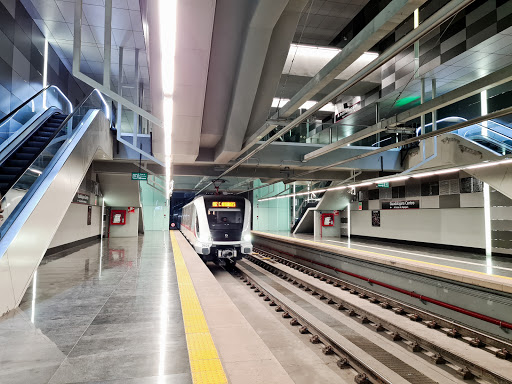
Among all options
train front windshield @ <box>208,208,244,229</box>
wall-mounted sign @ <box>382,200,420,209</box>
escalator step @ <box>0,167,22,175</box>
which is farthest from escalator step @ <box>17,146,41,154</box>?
wall-mounted sign @ <box>382,200,420,209</box>

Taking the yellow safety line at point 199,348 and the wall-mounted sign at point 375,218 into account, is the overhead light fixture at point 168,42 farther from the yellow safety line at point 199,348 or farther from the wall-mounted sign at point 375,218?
the wall-mounted sign at point 375,218

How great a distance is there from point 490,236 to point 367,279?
3778 mm

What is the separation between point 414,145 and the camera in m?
11.1

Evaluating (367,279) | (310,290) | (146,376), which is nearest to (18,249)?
(146,376)

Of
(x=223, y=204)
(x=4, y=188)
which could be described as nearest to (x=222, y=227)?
(x=223, y=204)

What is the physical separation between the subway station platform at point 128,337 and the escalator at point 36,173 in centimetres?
58

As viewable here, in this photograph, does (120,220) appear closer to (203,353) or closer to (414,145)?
(414,145)

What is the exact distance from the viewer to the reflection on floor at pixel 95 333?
8.93ft

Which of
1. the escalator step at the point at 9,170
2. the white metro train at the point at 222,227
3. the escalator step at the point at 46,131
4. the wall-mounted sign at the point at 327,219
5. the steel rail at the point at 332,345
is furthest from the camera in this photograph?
the wall-mounted sign at the point at 327,219

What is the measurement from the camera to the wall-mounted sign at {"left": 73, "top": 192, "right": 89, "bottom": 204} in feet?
36.6

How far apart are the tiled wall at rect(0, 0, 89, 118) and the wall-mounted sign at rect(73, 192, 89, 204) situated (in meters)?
3.27

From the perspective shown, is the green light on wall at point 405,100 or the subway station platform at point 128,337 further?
the green light on wall at point 405,100

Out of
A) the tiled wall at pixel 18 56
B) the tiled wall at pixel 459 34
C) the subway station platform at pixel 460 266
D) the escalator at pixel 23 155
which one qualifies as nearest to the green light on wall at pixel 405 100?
the tiled wall at pixel 459 34

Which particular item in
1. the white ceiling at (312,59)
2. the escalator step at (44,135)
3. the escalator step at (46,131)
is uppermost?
the white ceiling at (312,59)
